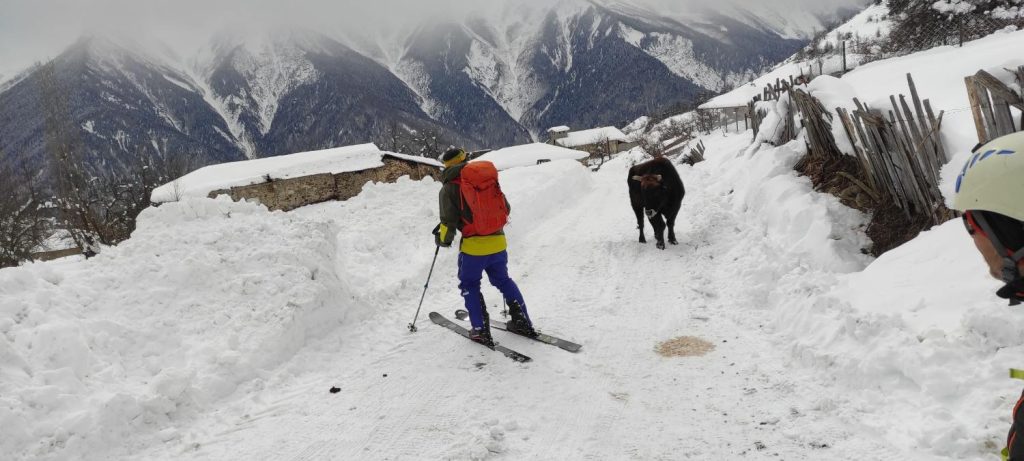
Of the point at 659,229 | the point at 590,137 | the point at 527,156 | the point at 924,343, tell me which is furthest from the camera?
the point at 590,137

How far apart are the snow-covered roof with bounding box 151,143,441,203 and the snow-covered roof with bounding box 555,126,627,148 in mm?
83425

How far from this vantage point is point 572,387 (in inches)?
174

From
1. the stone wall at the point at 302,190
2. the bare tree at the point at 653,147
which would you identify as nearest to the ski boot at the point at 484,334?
the bare tree at the point at 653,147

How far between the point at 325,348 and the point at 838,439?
15.0 feet

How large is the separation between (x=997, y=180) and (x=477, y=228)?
407 centimetres

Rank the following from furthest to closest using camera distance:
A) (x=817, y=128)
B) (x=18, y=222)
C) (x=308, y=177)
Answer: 1. (x=18, y=222)
2. (x=308, y=177)
3. (x=817, y=128)

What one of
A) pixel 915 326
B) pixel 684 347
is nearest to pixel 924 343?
pixel 915 326

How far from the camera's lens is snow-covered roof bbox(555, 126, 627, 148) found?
351 ft

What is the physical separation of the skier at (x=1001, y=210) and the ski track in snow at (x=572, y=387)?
1.73 meters

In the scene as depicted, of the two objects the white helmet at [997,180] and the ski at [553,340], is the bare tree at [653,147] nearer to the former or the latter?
the ski at [553,340]

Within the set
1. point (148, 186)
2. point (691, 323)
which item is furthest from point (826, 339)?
point (148, 186)

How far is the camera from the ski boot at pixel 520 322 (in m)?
5.55

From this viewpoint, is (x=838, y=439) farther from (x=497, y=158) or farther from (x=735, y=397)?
(x=497, y=158)

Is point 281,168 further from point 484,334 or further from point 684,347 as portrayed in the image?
point 684,347
